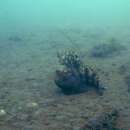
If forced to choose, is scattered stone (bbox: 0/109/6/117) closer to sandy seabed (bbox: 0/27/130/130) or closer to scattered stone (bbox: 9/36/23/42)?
sandy seabed (bbox: 0/27/130/130)

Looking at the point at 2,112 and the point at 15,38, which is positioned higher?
the point at 15,38

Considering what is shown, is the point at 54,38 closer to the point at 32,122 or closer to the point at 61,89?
the point at 61,89

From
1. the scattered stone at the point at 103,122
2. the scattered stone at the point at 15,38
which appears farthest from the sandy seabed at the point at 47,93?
the scattered stone at the point at 15,38

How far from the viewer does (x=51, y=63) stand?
13.6 meters

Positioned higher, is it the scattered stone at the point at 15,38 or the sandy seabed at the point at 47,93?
the scattered stone at the point at 15,38

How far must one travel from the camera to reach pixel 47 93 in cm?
980

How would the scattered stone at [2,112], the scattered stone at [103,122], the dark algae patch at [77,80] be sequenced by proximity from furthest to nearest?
the dark algae patch at [77,80], the scattered stone at [2,112], the scattered stone at [103,122]

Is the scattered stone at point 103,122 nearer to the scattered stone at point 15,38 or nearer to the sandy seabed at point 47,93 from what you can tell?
the sandy seabed at point 47,93

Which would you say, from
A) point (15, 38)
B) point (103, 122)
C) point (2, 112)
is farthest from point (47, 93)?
point (15, 38)

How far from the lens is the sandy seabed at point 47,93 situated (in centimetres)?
783

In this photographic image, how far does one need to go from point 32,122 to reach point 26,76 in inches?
164

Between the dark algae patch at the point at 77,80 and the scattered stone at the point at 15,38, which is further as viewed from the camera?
the scattered stone at the point at 15,38

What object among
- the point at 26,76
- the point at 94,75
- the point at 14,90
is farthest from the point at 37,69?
the point at 94,75

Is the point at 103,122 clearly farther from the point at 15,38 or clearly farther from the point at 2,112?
the point at 15,38
